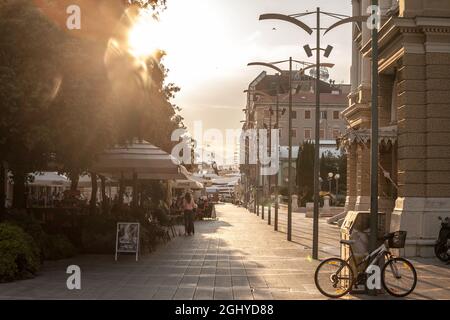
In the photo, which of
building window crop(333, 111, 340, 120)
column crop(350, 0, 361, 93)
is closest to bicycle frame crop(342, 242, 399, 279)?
column crop(350, 0, 361, 93)

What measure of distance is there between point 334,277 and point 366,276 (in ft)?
1.95

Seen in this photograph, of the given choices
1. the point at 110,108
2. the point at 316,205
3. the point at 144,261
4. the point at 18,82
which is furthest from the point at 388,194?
the point at 18,82

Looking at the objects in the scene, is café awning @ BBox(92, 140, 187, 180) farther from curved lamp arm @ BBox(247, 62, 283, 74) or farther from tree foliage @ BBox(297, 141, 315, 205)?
tree foliage @ BBox(297, 141, 315, 205)

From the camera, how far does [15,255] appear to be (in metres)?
13.0

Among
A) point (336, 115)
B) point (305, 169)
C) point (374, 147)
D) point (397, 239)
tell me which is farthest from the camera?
point (336, 115)

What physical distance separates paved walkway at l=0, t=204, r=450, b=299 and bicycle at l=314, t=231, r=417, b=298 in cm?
27

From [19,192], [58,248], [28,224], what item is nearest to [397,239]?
[28,224]

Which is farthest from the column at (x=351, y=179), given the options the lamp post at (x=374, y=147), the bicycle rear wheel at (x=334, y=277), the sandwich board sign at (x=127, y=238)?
the bicycle rear wheel at (x=334, y=277)

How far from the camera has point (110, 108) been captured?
49.2 ft

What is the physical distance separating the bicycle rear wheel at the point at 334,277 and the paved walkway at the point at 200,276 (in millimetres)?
220

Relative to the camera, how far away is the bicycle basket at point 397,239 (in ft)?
40.3

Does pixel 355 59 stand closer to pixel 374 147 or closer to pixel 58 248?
pixel 58 248
